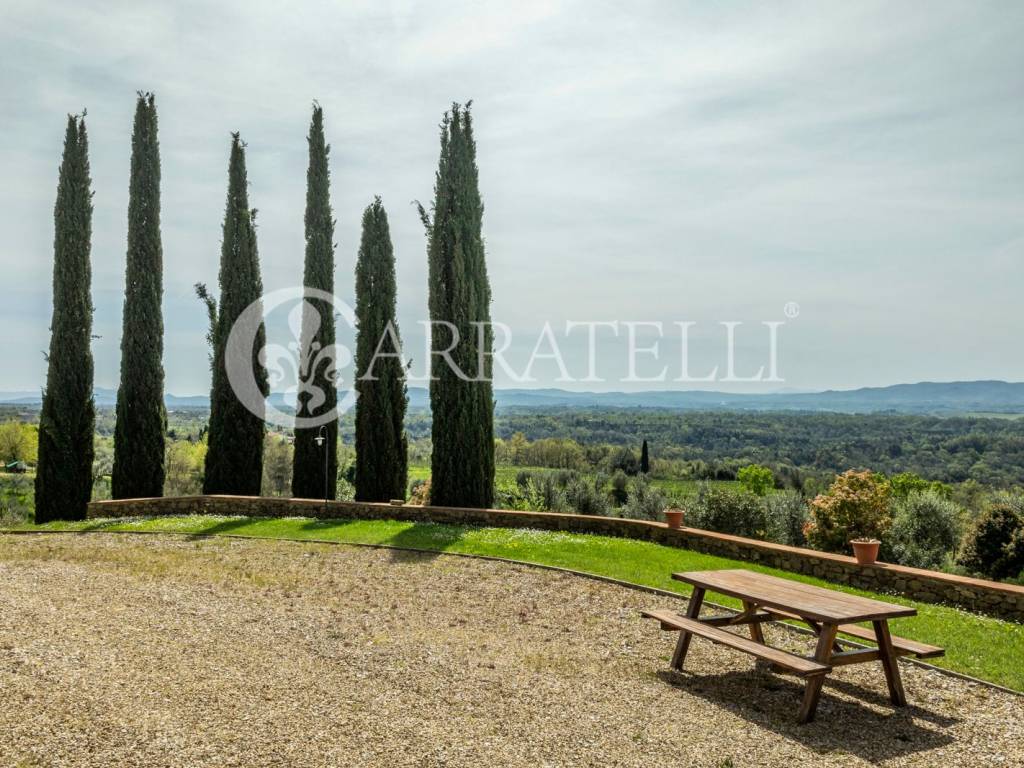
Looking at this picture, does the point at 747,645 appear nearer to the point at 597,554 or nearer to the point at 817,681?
the point at 817,681

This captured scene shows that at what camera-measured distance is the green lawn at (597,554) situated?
6641 millimetres

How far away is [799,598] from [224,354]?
601 inches

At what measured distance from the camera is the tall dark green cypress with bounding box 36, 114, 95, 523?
1599 cm

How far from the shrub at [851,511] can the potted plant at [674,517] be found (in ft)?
12.5

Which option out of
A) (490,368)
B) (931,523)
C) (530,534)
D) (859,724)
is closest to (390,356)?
(490,368)

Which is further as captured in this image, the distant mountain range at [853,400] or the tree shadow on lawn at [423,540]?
the distant mountain range at [853,400]

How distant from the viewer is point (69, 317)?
16.5 metres

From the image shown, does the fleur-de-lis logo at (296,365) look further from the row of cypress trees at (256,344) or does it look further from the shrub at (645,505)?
the shrub at (645,505)

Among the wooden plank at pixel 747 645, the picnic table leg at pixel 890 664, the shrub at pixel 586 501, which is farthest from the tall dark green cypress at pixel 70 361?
the picnic table leg at pixel 890 664

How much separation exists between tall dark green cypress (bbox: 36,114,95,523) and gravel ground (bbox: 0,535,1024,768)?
26.9ft

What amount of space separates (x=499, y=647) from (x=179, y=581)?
445 cm

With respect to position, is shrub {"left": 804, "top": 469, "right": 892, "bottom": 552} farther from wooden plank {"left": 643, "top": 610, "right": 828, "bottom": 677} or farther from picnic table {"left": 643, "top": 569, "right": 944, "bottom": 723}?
wooden plank {"left": 643, "top": 610, "right": 828, "bottom": 677}

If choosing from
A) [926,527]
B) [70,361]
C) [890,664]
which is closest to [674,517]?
[890,664]

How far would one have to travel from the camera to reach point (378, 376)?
1692cm
